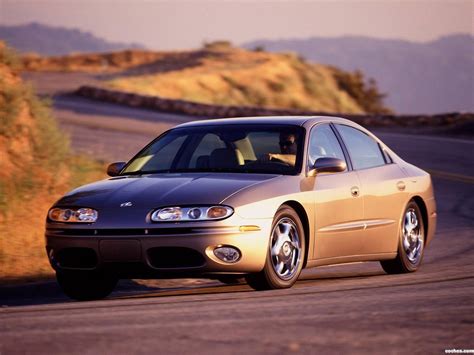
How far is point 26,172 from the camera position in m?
14.7

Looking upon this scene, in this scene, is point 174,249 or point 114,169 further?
point 114,169

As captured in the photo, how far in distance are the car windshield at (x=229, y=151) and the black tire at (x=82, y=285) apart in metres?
1.10

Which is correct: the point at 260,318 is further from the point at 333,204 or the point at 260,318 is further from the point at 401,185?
the point at 401,185

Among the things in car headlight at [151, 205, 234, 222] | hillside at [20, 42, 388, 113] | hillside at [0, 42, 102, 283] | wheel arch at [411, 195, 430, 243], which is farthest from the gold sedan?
hillside at [20, 42, 388, 113]

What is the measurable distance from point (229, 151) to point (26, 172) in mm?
5055

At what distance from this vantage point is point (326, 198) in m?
10.2

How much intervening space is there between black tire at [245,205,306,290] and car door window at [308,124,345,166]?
831mm

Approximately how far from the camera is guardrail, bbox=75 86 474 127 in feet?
106

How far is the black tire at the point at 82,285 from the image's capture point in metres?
9.84

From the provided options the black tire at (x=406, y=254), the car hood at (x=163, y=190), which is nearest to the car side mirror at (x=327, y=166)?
the car hood at (x=163, y=190)

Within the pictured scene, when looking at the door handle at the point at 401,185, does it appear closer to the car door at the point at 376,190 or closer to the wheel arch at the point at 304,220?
the car door at the point at 376,190

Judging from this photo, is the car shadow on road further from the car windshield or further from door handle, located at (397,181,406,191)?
the car windshield

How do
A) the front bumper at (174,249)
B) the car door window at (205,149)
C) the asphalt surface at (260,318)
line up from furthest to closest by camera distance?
the car door window at (205,149) → the front bumper at (174,249) → the asphalt surface at (260,318)

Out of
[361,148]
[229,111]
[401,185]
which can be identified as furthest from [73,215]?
[229,111]
